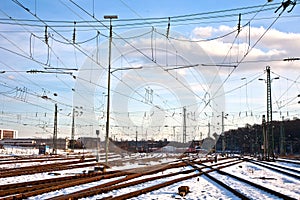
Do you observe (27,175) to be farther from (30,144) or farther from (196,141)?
(30,144)

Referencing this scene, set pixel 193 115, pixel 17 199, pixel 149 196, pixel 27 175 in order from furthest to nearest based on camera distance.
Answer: pixel 193 115, pixel 27 175, pixel 149 196, pixel 17 199

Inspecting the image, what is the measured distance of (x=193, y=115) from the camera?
241 ft

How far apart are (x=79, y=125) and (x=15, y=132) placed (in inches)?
3863

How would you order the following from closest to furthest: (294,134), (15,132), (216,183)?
(216,183)
(294,134)
(15,132)

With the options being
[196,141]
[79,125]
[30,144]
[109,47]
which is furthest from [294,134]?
[109,47]

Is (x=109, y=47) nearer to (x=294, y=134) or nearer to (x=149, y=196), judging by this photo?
(x=149, y=196)

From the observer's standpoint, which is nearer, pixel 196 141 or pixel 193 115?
pixel 193 115

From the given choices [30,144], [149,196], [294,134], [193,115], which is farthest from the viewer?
[30,144]

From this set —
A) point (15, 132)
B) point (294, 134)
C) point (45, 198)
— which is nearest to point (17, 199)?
point (45, 198)

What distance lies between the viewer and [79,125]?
96.8 metres

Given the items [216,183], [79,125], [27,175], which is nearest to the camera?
[216,183]

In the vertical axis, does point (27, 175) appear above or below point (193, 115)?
below

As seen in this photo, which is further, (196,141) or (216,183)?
(196,141)

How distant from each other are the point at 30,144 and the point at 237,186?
11299cm
